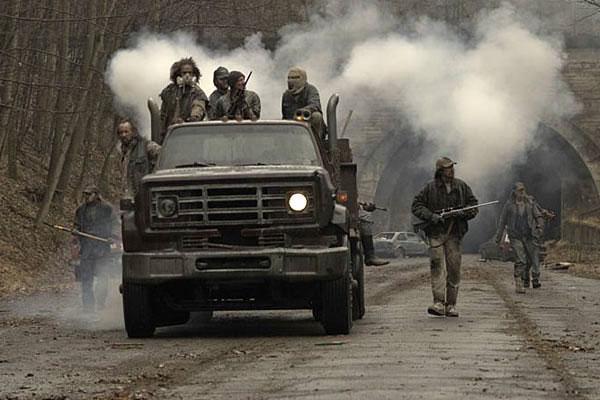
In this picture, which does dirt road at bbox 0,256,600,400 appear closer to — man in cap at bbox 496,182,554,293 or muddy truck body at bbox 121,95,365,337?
muddy truck body at bbox 121,95,365,337

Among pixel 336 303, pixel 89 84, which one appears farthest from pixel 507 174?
pixel 336 303

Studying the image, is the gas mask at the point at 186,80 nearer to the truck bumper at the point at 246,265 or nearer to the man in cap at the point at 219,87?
the man in cap at the point at 219,87

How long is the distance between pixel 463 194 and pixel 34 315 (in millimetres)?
5369

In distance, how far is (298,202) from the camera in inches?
548

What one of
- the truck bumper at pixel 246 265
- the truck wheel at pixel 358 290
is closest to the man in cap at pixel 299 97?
the truck wheel at pixel 358 290

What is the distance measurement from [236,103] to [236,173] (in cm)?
271

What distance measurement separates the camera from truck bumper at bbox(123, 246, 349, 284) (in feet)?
44.9

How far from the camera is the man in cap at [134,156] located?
15.5m

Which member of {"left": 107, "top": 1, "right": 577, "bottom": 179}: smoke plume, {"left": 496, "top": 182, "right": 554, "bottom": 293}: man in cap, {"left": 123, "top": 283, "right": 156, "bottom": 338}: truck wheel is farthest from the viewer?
{"left": 107, "top": 1, "right": 577, "bottom": 179}: smoke plume

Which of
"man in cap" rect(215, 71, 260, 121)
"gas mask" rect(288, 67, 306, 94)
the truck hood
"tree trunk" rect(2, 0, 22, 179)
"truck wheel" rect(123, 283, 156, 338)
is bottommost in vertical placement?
"truck wheel" rect(123, 283, 156, 338)

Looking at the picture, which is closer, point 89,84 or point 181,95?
point 181,95

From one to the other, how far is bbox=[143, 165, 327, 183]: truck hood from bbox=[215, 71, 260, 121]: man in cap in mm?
2188

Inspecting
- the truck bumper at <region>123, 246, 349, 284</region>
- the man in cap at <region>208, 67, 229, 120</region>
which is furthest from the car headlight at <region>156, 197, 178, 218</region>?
the man in cap at <region>208, 67, 229, 120</region>

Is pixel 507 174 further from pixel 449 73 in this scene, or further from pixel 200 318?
pixel 200 318
